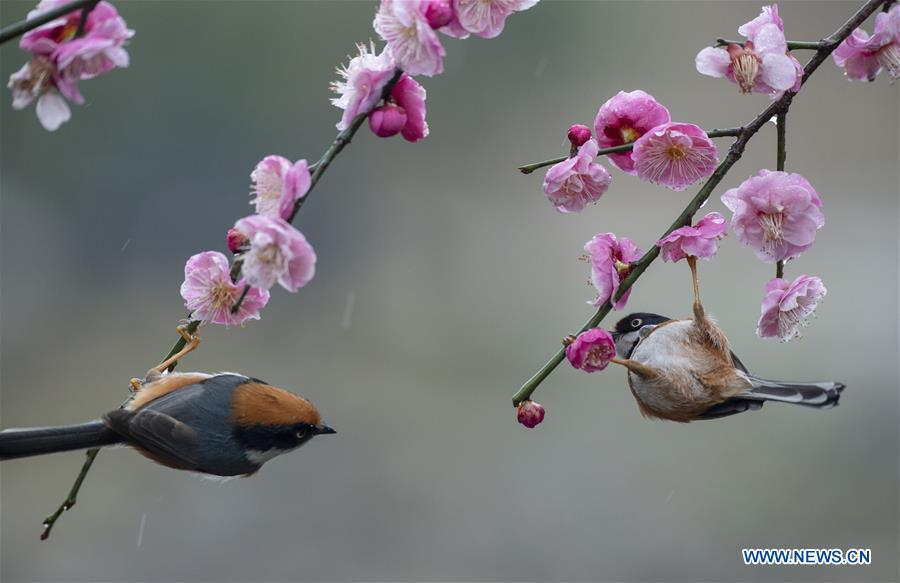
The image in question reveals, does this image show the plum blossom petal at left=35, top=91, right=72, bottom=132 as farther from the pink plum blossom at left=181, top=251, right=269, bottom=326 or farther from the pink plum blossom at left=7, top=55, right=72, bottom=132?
the pink plum blossom at left=181, top=251, right=269, bottom=326

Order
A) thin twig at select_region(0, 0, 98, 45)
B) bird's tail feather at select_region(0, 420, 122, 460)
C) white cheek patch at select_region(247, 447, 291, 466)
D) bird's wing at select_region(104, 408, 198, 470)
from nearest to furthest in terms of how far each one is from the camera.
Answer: thin twig at select_region(0, 0, 98, 45) → bird's tail feather at select_region(0, 420, 122, 460) → bird's wing at select_region(104, 408, 198, 470) → white cheek patch at select_region(247, 447, 291, 466)

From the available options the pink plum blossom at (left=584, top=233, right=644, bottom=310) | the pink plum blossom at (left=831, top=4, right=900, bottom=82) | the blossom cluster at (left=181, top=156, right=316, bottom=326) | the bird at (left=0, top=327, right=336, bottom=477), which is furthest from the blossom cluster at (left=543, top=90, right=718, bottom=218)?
the bird at (left=0, top=327, right=336, bottom=477)

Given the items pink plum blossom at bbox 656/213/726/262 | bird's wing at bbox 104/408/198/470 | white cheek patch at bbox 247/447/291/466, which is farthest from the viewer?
white cheek patch at bbox 247/447/291/466

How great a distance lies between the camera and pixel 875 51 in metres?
1.94

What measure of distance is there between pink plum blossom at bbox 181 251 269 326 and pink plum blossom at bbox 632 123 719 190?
0.80 metres

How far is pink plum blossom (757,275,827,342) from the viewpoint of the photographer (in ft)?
6.05

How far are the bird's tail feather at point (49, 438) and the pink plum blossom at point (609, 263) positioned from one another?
150 cm

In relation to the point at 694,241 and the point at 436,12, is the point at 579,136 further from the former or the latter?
the point at 436,12

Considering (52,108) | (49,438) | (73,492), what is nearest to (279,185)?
(52,108)

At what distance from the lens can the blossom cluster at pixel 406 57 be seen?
1521 millimetres

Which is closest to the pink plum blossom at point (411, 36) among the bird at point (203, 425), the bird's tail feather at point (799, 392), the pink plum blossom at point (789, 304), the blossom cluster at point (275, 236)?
the blossom cluster at point (275, 236)

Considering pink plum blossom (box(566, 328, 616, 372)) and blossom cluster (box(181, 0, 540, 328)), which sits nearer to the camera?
blossom cluster (box(181, 0, 540, 328))

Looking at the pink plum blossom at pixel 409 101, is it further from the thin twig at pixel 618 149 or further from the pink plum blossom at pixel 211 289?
the pink plum blossom at pixel 211 289

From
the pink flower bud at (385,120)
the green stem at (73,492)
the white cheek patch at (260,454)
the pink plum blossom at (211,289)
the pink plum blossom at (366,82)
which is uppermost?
the pink plum blossom at (366,82)
